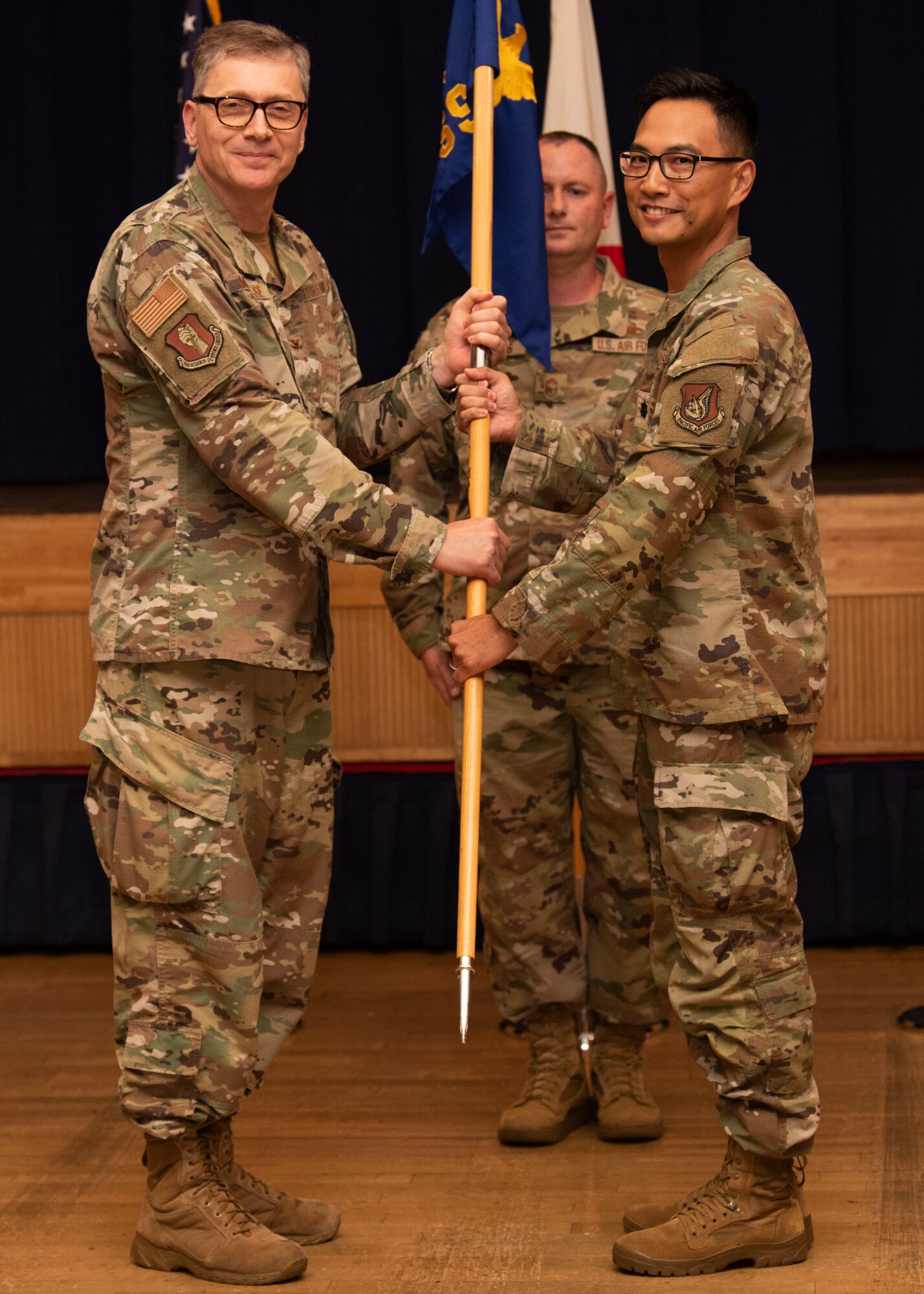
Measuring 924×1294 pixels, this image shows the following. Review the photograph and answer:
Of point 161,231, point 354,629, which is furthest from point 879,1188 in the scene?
point 354,629

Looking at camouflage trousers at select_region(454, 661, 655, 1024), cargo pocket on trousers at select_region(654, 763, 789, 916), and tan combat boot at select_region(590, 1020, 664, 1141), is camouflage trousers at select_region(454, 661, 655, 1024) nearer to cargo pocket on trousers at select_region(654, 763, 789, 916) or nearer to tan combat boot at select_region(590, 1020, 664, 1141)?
tan combat boot at select_region(590, 1020, 664, 1141)

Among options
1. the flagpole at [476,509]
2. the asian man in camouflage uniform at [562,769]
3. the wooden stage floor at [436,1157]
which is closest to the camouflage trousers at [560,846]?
the asian man in camouflage uniform at [562,769]

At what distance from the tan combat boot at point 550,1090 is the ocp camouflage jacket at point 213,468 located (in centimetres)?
98

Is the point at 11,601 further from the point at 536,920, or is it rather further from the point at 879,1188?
the point at 879,1188

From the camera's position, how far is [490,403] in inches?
102

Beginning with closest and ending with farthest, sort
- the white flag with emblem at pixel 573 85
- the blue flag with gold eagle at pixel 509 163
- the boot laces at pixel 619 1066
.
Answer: the blue flag with gold eagle at pixel 509 163 < the boot laces at pixel 619 1066 < the white flag with emblem at pixel 573 85

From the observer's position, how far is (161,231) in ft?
7.43

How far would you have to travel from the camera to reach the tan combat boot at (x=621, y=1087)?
282 cm

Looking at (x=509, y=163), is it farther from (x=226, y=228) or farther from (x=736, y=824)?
(x=736, y=824)

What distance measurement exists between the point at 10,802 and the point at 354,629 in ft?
3.51

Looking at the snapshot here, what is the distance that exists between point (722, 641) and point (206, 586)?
77cm

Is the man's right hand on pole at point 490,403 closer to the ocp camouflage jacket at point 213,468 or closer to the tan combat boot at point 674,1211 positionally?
the ocp camouflage jacket at point 213,468

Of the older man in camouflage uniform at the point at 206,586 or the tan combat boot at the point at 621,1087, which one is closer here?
the older man in camouflage uniform at the point at 206,586

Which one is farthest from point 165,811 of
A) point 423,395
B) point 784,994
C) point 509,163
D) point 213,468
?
point 509,163
